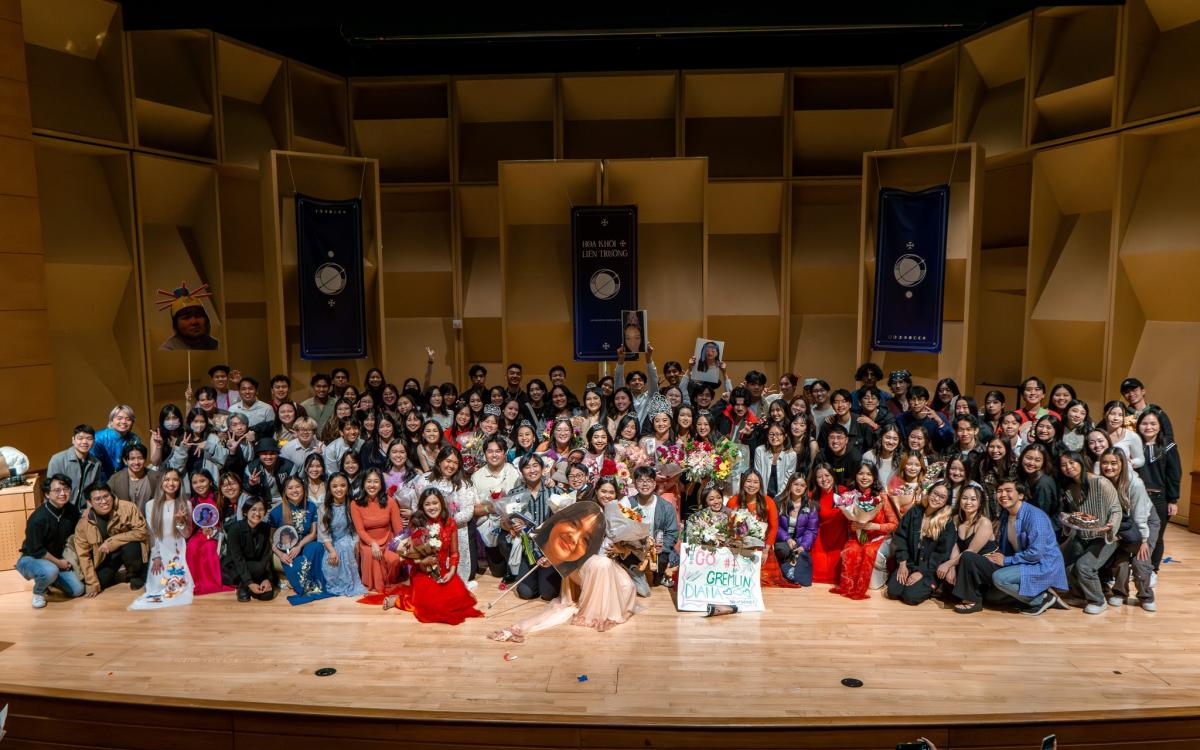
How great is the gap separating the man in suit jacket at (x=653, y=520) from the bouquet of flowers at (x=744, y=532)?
0.50 m

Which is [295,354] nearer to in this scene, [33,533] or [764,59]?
[33,533]

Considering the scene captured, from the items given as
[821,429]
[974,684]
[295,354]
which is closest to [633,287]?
[821,429]

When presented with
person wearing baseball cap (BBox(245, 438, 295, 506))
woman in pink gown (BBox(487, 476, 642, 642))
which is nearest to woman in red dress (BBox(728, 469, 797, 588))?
woman in pink gown (BBox(487, 476, 642, 642))

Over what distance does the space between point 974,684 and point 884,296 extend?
204 inches

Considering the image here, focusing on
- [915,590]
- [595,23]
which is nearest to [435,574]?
[915,590]

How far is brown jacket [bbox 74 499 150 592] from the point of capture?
5.93m

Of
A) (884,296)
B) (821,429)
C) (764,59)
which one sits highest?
(764,59)

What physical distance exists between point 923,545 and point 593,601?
2.42 m

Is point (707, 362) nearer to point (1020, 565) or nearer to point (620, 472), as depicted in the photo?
point (620, 472)

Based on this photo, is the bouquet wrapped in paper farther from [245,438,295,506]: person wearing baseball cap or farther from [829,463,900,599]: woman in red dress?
[245,438,295,506]: person wearing baseball cap

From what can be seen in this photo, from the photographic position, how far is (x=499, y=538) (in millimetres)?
6156

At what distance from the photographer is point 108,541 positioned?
597 cm

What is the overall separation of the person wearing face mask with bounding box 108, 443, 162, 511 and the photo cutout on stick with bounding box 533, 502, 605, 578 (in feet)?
10.5

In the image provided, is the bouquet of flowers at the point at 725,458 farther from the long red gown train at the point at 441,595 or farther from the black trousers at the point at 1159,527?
the black trousers at the point at 1159,527
